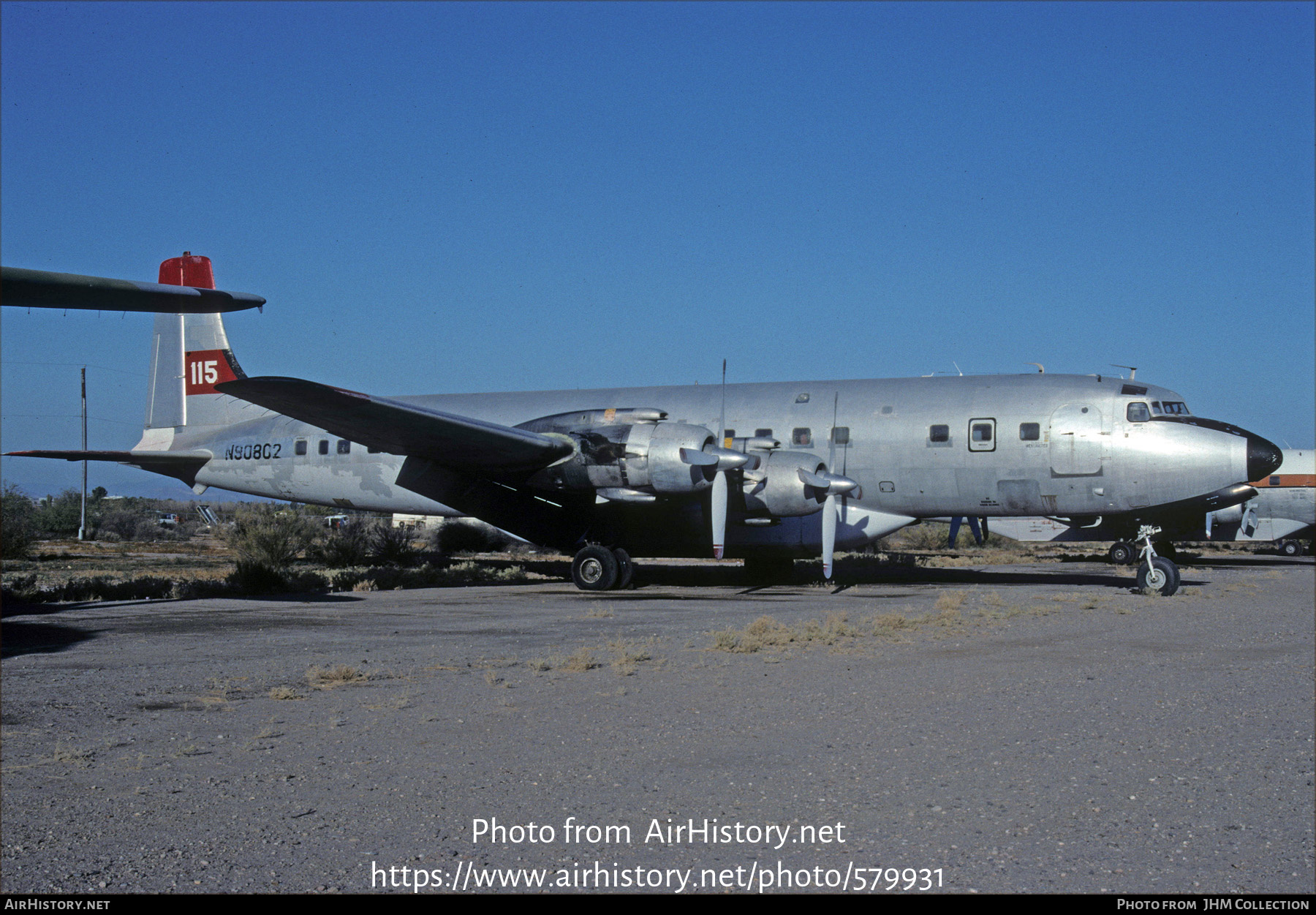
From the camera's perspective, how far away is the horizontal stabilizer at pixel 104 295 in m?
2.97

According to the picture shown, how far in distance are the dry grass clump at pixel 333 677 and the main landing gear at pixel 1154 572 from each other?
44.6 feet

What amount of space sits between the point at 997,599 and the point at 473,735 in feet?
34.3

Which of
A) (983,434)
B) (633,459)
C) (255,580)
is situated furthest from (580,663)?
(983,434)

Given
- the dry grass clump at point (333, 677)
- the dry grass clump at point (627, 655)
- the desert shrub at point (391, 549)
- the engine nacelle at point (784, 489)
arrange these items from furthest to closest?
1. the desert shrub at point (391, 549)
2. the engine nacelle at point (784, 489)
3. the dry grass clump at point (627, 655)
4. the dry grass clump at point (333, 677)

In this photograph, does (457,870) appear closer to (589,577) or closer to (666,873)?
(666,873)

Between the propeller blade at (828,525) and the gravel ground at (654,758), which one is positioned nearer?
the gravel ground at (654,758)

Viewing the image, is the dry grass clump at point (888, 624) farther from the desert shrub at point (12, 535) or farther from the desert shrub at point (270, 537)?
the desert shrub at point (12, 535)

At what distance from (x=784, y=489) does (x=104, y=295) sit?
1479 centimetres

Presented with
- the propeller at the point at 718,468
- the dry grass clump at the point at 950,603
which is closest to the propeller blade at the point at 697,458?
the propeller at the point at 718,468

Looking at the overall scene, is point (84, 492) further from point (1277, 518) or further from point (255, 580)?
point (1277, 518)

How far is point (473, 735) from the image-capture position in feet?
20.7

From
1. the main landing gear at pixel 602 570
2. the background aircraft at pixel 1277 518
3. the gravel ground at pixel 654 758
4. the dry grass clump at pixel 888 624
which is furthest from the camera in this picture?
the background aircraft at pixel 1277 518

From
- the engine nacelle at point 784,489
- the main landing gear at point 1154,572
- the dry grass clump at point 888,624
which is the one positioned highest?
the engine nacelle at point 784,489

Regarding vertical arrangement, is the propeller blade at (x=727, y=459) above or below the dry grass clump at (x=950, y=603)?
above
